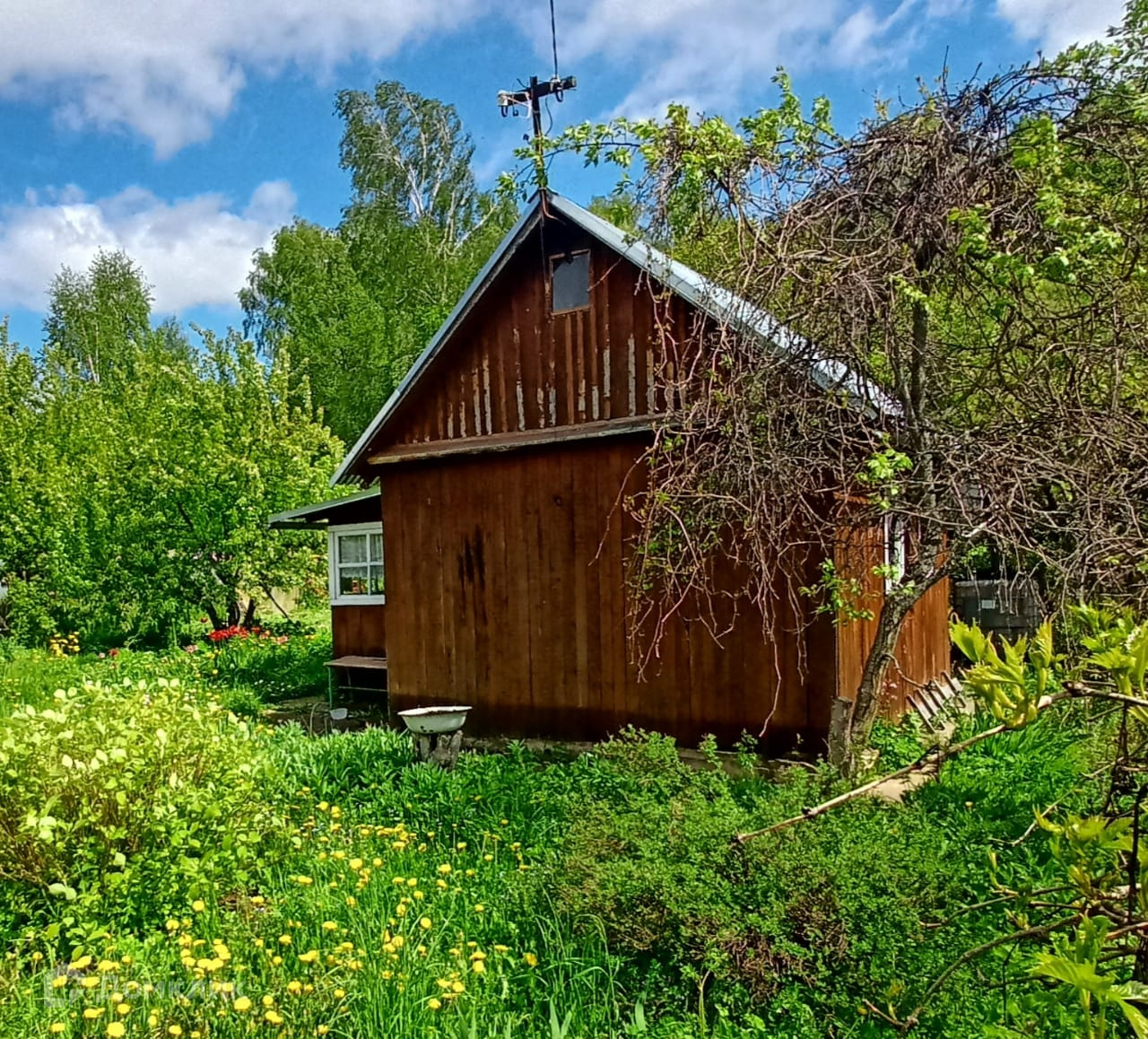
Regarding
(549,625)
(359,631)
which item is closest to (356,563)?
(359,631)

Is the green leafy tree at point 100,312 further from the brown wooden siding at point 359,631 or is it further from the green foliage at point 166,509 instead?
the brown wooden siding at point 359,631

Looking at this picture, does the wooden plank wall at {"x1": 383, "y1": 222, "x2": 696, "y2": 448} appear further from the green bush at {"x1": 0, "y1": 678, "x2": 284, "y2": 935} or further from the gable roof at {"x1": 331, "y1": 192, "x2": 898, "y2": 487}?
the green bush at {"x1": 0, "y1": 678, "x2": 284, "y2": 935}

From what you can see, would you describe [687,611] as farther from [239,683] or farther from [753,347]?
[239,683]

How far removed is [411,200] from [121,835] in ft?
85.2

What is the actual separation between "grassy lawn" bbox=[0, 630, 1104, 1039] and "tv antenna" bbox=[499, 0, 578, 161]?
5.18 m

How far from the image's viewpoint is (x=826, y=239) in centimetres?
512

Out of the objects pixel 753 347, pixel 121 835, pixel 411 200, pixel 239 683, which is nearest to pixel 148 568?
pixel 239 683

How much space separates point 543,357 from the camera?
27.7 ft

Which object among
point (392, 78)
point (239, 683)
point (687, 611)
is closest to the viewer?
point (687, 611)

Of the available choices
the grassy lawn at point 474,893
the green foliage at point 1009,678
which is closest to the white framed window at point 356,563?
the grassy lawn at point 474,893

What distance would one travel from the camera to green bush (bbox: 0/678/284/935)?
4.20 metres

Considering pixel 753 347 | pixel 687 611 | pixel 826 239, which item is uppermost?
pixel 826 239

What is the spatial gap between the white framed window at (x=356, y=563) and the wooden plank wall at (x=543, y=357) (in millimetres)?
3628

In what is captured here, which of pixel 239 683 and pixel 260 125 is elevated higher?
pixel 260 125
